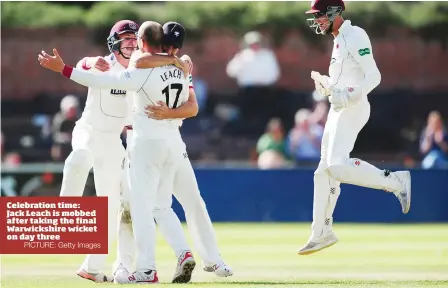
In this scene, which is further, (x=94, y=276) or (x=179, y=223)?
(x=94, y=276)

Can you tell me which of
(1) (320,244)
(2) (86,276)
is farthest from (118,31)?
(1) (320,244)

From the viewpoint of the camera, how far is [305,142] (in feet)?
67.9

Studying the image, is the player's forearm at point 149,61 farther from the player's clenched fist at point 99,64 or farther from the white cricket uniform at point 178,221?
the player's clenched fist at point 99,64

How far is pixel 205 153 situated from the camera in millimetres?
21531

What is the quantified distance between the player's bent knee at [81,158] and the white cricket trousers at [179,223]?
38 centimetres

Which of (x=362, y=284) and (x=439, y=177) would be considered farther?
(x=439, y=177)

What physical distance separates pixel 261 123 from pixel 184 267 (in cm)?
1179

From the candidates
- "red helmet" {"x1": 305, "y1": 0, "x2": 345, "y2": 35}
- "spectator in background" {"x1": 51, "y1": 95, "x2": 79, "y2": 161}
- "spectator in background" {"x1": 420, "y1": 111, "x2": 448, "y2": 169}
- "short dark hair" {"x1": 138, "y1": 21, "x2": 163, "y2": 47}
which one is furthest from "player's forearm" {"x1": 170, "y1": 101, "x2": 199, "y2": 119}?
"spectator in background" {"x1": 420, "y1": 111, "x2": 448, "y2": 169}

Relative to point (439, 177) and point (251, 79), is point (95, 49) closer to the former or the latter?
point (251, 79)

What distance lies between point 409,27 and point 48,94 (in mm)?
6739

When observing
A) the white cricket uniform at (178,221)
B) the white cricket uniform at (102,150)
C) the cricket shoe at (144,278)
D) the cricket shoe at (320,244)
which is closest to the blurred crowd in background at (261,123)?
the cricket shoe at (320,244)

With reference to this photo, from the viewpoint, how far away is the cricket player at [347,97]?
442 inches

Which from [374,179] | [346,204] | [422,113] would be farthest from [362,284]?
[422,113]

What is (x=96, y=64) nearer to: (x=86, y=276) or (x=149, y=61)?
(x=149, y=61)
